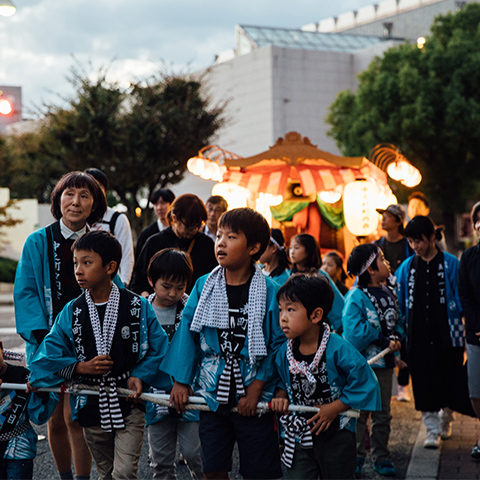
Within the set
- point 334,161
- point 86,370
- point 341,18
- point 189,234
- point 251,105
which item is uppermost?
point 341,18

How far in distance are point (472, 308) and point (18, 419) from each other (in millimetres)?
3185

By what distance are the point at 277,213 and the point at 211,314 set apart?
8.01 metres

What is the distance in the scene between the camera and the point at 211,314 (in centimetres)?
316

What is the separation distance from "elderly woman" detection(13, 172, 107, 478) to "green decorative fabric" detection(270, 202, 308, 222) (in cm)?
729

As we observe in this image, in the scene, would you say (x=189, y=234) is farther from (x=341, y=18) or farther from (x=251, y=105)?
(x=341, y=18)

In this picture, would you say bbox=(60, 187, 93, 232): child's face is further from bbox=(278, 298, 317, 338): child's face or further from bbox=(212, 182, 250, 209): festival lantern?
bbox=(212, 182, 250, 209): festival lantern

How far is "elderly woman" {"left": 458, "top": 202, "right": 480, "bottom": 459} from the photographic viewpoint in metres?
4.80

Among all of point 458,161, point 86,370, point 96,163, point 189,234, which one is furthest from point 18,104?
point 86,370

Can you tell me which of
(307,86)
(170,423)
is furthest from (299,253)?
(307,86)

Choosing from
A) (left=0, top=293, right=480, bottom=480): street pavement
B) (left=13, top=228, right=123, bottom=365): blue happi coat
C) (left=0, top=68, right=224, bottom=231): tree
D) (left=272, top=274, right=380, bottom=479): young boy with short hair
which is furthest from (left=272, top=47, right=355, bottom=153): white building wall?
(left=272, top=274, right=380, bottom=479): young boy with short hair

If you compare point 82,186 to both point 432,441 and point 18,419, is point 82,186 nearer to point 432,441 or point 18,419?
point 18,419

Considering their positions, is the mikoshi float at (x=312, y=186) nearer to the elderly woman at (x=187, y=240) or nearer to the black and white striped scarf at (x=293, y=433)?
the elderly woman at (x=187, y=240)

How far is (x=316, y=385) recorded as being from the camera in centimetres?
308

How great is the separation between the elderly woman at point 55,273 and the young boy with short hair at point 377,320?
1.86 m
